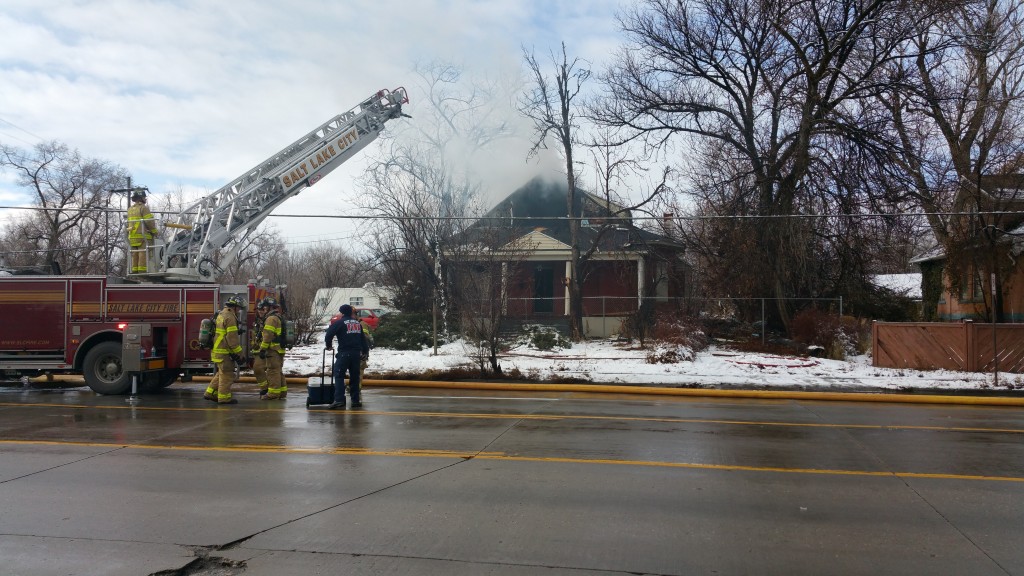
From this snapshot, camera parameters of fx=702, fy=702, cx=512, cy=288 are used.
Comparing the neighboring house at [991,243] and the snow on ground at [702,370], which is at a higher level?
the neighboring house at [991,243]

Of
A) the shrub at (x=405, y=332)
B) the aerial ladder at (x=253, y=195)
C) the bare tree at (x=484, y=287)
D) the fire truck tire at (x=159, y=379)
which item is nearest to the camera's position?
the fire truck tire at (x=159, y=379)

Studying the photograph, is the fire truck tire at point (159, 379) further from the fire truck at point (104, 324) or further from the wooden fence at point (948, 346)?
the wooden fence at point (948, 346)

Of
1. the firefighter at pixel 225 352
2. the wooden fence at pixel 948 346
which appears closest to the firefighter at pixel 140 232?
the firefighter at pixel 225 352

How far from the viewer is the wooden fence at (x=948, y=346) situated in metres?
16.8

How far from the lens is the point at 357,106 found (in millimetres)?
17250

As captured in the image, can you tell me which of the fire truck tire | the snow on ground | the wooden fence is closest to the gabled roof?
the snow on ground

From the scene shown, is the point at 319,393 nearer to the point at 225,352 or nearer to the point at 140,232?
the point at 225,352

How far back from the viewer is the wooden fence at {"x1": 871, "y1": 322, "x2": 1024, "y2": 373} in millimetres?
16766

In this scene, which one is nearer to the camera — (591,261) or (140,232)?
(140,232)

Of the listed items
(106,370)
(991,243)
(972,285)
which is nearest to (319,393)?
(106,370)

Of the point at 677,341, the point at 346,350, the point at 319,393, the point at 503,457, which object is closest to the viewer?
the point at 503,457

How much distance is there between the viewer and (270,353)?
1224 centimetres

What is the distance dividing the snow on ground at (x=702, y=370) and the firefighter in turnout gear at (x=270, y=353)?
422 centimetres

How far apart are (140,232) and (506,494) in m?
11.5
